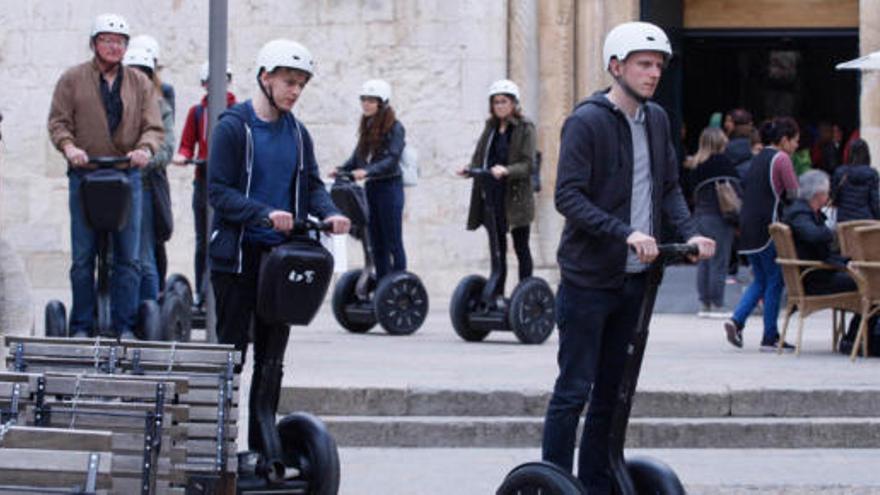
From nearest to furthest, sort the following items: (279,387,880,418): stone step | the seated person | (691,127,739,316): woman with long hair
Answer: (279,387,880,418): stone step
the seated person
(691,127,739,316): woman with long hair

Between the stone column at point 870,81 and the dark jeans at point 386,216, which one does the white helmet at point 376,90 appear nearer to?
the dark jeans at point 386,216

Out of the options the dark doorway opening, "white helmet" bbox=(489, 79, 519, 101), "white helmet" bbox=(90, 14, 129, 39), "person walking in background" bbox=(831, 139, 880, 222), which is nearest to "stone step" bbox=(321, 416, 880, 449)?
"white helmet" bbox=(90, 14, 129, 39)

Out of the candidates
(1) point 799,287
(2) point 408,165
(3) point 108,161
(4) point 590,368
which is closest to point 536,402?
(3) point 108,161

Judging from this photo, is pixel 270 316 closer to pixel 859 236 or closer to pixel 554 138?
pixel 859 236

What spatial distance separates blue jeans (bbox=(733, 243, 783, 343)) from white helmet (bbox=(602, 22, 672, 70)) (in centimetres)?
811

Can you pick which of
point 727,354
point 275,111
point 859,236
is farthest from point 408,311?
point 275,111

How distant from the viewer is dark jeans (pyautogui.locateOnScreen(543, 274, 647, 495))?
818 cm

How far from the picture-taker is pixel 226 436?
8.42 metres

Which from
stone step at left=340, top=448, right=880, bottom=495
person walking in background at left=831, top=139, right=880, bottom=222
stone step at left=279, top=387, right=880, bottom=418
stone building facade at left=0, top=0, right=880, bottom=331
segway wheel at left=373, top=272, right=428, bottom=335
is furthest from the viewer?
stone building facade at left=0, top=0, right=880, bottom=331

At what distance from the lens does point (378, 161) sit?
17.3 m

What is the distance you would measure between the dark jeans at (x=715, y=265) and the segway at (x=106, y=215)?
7.71 metres

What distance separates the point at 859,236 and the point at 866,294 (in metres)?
0.39

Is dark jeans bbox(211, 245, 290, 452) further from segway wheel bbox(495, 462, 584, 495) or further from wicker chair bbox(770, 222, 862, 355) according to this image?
wicker chair bbox(770, 222, 862, 355)

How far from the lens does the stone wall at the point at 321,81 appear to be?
70.2ft
